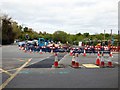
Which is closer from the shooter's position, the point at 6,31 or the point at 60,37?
the point at 6,31

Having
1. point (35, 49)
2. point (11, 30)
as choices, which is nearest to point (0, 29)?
point (11, 30)

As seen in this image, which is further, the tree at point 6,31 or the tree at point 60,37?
the tree at point 60,37

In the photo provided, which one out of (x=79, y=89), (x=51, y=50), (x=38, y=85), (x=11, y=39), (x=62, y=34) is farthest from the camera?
(x=62, y=34)

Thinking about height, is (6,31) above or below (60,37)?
above

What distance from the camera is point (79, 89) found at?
11234 mm

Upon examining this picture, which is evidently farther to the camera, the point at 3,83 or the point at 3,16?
the point at 3,16

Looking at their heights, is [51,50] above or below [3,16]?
below

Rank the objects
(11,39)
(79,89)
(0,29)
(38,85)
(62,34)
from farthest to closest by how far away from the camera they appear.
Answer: (62,34)
(11,39)
(0,29)
(38,85)
(79,89)

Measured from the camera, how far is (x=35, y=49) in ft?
169

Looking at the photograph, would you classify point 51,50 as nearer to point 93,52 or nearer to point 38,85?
point 93,52

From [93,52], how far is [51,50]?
6.37 metres

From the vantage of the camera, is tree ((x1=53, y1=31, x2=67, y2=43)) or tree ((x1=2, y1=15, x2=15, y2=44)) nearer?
tree ((x1=2, y1=15, x2=15, y2=44))

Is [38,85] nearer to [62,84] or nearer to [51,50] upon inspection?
[62,84]

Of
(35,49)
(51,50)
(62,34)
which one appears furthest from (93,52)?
(62,34)
